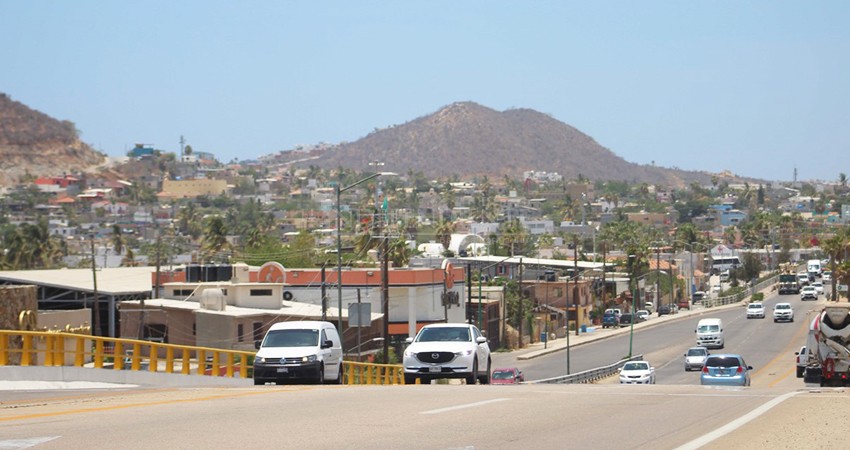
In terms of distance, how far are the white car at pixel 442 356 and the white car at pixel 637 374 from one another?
19418mm

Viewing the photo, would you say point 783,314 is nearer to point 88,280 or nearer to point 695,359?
point 695,359

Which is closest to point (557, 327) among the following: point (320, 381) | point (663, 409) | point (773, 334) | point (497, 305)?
point (497, 305)

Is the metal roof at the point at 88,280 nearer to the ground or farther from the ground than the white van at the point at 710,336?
farther from the ground

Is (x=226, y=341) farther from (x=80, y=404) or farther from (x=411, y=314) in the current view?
(x=80, y=404)

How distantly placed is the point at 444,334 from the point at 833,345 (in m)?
13.1

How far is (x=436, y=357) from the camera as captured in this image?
96.7 ft

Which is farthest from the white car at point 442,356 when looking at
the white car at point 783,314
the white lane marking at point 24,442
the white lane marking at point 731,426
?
the white car at point 783,314

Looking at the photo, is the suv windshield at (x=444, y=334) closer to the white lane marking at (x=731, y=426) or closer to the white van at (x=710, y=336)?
the white lane marking at (x=731, y=426)

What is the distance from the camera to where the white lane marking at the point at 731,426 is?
14.2 meters

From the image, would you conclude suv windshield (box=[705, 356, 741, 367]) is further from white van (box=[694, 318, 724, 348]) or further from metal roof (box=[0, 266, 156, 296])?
metal roof (box=[0, 266, 156, 296])

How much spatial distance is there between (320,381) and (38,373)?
659 cm

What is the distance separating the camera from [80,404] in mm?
19656

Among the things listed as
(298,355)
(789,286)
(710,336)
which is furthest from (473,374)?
(789,286)

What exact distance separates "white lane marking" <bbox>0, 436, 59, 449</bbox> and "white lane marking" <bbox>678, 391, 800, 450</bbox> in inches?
282
